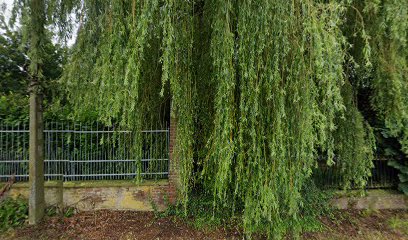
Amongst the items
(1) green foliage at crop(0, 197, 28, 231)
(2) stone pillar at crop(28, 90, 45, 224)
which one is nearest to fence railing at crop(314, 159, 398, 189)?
(2) stone pillar at crop(28, 90, 45, 224)

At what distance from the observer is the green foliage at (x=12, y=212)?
450 centimetres

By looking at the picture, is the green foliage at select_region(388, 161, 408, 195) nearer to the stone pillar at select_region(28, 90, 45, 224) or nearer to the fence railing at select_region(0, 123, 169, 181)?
the fence railing at select_region(0, 123, 169, 181)

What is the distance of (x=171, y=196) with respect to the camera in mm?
5094

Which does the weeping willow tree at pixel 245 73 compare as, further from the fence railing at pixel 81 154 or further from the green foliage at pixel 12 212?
the green foliage at pixel 12 212

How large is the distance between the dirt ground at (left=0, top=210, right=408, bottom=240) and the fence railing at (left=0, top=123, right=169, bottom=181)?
0.78m

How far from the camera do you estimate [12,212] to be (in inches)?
181

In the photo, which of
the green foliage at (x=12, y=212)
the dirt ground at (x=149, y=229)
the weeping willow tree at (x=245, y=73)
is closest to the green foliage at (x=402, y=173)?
the dirt ground at (x=149, y=229)

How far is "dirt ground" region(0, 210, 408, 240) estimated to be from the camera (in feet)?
A: 14.7

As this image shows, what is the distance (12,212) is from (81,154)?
4.87 ft

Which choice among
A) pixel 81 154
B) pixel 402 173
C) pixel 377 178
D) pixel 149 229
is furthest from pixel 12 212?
pixel 402 173

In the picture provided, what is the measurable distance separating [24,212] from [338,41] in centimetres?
579

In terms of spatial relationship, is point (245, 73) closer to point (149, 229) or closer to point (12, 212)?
point (149, 229)

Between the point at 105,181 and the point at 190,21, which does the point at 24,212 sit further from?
the point at 190,21

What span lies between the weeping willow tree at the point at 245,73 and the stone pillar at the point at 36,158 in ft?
3.74
